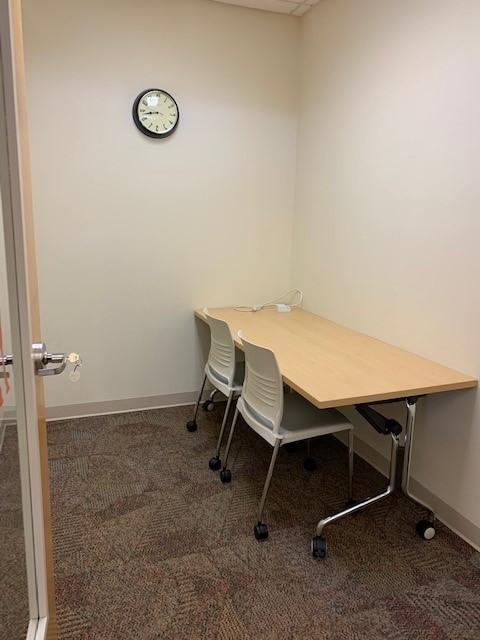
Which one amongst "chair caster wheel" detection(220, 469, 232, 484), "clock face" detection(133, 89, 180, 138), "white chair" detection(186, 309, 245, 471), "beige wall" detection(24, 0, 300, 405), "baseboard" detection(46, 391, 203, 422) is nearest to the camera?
"chair caster wheel" detection(220, 469, 232, 484)

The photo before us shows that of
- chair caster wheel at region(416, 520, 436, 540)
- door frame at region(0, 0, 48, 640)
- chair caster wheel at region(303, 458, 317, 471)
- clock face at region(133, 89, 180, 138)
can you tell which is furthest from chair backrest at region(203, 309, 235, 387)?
door frame at region(0, 0, 48, 640)

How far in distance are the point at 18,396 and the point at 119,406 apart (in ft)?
7.98

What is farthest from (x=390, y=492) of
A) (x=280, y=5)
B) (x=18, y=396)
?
(x=280, y=5)

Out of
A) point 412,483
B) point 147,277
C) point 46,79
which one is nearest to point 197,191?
point 147,277

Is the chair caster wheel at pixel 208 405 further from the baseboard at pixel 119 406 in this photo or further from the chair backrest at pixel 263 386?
the chair backrest at pixel 263 386

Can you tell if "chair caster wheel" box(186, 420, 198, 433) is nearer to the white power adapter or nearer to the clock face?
the white power adapter

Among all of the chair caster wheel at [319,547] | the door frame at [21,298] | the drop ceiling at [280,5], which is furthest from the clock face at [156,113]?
the chair caster wheel at [319,547]

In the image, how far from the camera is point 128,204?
3230mm

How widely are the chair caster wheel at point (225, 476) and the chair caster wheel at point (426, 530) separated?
1006 millimetres

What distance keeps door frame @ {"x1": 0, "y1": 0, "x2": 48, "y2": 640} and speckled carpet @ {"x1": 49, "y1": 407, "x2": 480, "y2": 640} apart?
2.05ft

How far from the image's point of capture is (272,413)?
7.09 ft

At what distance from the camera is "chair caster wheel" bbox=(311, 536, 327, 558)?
2035 millimetres

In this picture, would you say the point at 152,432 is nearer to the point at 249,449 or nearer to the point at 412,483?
the point at 249,449

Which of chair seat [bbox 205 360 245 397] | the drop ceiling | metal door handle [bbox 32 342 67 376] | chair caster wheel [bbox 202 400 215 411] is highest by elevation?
the drop ceiling
